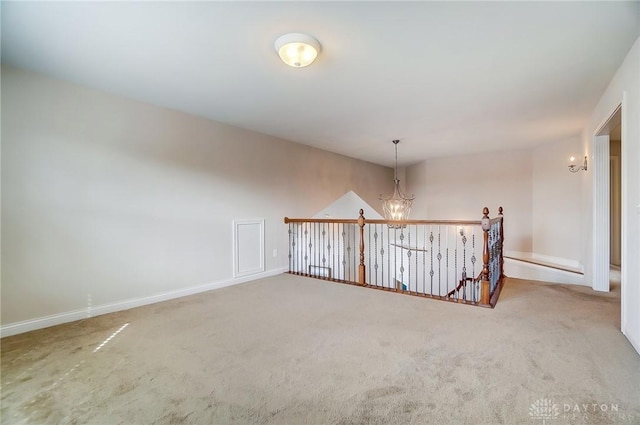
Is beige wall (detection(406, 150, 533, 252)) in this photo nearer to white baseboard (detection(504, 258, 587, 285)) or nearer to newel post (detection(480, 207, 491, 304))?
white baseboard (detection(504, 258, 587, 285))

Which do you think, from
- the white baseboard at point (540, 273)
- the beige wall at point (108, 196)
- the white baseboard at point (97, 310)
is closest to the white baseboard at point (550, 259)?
the white baseboard at point (540, 273)

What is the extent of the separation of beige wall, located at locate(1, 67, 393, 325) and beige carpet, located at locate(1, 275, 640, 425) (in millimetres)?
461

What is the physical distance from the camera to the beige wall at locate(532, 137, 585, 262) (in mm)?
4961

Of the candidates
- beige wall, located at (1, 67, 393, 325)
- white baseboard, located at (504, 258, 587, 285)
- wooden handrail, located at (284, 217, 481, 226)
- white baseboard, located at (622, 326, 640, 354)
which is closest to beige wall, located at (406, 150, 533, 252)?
white baseboard, located at (504, 258, 587, 285)

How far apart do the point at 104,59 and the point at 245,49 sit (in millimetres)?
1203

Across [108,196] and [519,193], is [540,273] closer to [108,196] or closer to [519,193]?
[519,193]

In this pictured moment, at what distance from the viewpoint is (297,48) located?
208 cm

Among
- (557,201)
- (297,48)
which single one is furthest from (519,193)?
(297,48)

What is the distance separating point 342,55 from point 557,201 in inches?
212

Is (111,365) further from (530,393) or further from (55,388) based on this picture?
(530,393)

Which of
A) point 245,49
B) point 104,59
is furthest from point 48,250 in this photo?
point 245,49

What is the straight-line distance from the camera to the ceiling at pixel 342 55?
180 cm

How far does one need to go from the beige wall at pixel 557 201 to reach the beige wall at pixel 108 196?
537cm

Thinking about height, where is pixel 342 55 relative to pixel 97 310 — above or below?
above
